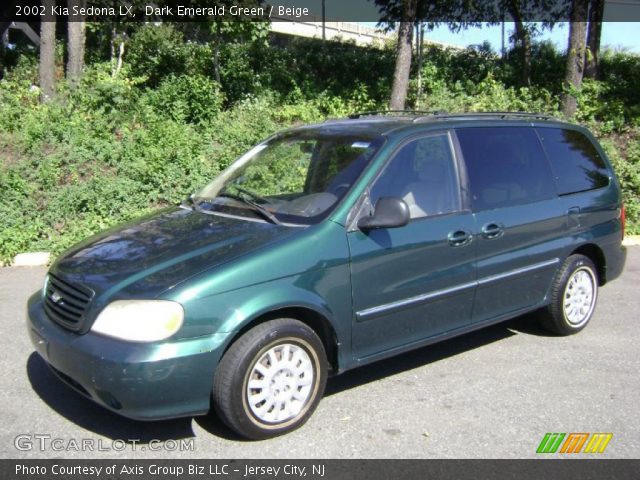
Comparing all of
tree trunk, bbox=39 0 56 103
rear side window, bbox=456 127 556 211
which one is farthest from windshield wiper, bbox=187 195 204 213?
tree trunk, bbox=39 0 56 103

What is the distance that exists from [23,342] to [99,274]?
6.54ft

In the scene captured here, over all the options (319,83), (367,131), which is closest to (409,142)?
(367,131)

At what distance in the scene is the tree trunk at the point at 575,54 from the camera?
13020 millimetres

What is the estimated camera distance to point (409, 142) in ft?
14.2

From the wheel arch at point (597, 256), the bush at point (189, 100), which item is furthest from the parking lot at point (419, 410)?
the bush at point (189, 100)

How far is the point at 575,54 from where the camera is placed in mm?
13344

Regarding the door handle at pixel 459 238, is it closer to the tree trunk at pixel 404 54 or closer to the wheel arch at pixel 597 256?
the wheel arch at pixel 597 256

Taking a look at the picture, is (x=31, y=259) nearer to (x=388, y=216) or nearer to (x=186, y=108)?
(x=186, y=108)

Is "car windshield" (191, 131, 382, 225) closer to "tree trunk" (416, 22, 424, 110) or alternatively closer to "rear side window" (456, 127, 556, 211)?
"rear side window" (456, 127, 556, 211)

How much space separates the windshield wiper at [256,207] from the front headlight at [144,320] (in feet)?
3.05

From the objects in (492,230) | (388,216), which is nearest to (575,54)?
(492,230)

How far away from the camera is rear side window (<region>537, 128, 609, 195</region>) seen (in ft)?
17.4

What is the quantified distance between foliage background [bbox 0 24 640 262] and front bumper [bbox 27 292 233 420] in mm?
4928

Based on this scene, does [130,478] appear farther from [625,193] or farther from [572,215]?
[625,193]
